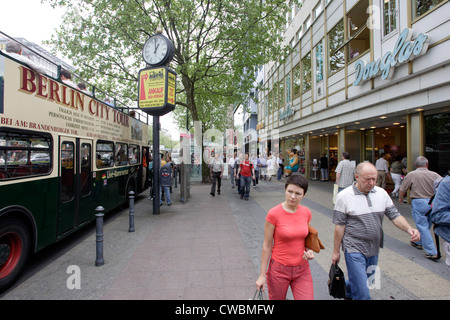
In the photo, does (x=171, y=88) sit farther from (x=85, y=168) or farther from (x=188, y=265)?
(x=188, y=265)

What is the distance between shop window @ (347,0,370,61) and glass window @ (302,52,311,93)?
468cm

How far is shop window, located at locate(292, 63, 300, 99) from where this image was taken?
1855cm

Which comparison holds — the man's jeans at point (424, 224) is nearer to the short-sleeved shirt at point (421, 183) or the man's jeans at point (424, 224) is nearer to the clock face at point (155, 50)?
the short-sleeved shirt at point (421, 183)

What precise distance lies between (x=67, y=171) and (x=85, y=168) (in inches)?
28.2

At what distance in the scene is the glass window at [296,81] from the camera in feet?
60.8

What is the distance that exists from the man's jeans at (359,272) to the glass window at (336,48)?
483 inches

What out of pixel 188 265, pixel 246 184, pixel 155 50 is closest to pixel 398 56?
pixel 246 184

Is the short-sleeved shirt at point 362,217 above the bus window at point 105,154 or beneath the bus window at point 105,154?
beneath

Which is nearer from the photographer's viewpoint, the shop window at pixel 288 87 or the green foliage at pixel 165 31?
the green foliage at pixel 165 31

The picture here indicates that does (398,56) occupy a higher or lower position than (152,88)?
higher

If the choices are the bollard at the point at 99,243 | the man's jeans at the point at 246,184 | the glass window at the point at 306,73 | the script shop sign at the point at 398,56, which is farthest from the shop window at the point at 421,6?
the bollard at the point at 99,243

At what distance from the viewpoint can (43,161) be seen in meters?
4.34
